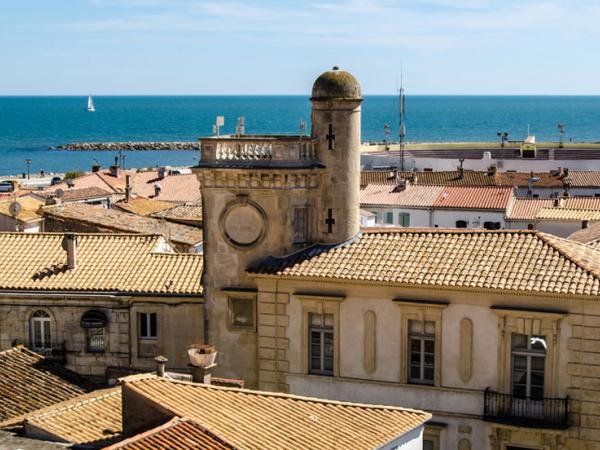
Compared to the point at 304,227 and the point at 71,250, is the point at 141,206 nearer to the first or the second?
the point at 71,250

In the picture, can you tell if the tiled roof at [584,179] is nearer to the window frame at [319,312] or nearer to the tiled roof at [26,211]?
the tiled roof at [26,211]

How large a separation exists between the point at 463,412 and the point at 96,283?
13.7 m

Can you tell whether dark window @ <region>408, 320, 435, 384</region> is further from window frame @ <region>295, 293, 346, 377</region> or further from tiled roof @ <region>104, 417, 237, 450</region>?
tiled roof @ <region>104, 417, 237, 450</region>

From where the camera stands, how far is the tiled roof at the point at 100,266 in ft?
120

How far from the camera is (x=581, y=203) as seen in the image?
61.1m

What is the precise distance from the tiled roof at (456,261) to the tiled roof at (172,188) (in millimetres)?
42038

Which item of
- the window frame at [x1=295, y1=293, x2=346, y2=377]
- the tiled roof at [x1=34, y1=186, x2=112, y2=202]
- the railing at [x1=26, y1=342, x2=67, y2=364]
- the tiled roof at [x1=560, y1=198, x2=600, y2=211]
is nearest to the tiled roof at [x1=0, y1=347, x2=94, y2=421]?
the railing at [x1=26, y1=342, x2=67, y2=364]

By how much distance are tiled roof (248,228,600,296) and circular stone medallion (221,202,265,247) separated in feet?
2.83

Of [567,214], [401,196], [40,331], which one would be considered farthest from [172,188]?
[40,331]

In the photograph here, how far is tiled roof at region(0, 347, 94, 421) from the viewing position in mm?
29156

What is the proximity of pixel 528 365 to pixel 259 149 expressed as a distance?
988cm

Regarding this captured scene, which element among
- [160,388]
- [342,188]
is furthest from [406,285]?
[160,388]

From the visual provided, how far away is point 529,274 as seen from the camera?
1136 inches

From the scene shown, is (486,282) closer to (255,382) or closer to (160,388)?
(255,382)
